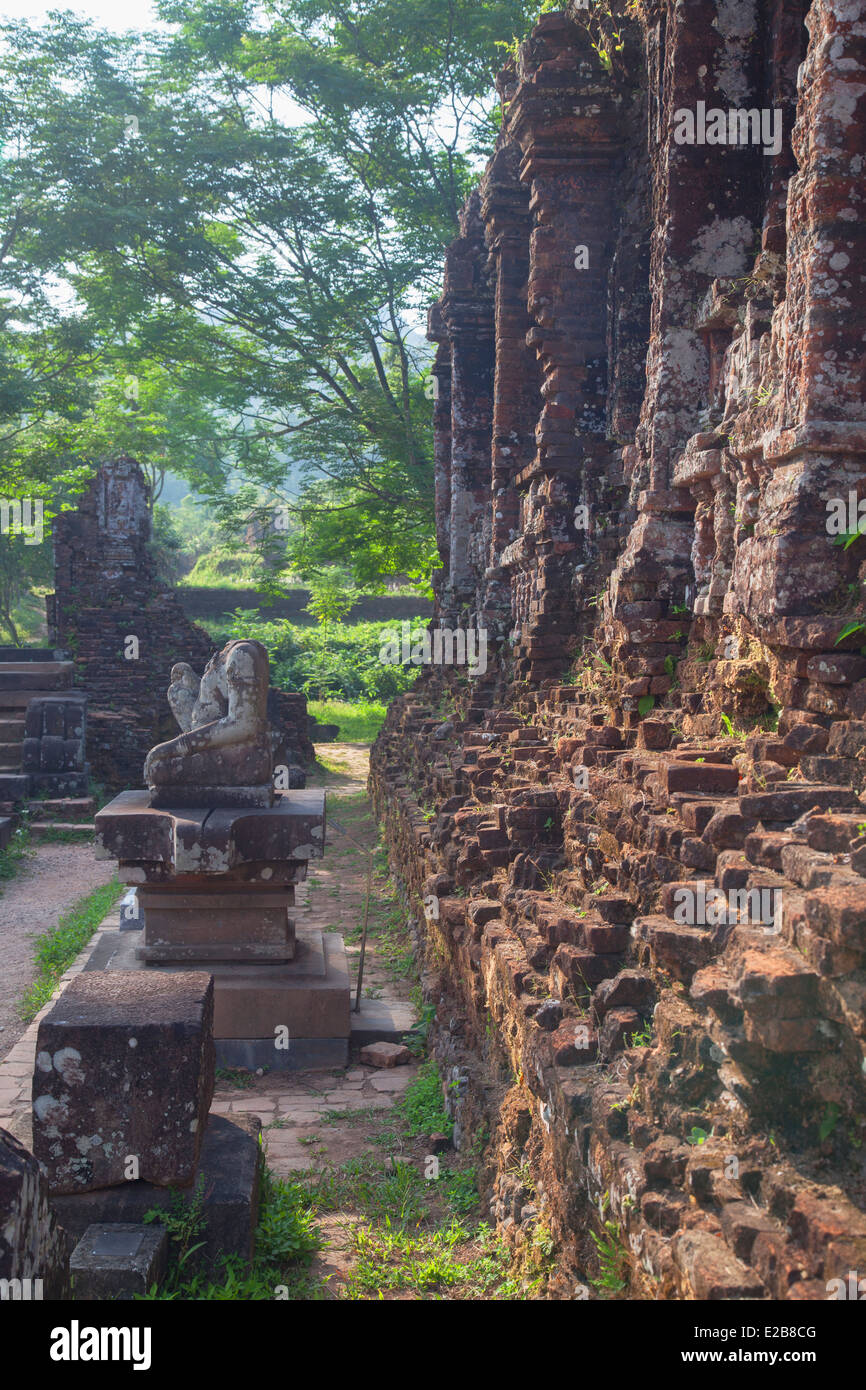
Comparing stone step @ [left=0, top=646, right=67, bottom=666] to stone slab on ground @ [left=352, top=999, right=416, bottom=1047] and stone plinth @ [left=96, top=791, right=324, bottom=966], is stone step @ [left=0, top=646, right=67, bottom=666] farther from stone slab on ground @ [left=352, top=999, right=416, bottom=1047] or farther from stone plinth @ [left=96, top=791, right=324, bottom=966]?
stone slab on ground @ [left=352, top=999, right=416, bottom=1047]

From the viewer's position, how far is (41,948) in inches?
300

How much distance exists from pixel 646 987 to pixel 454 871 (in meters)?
2.95

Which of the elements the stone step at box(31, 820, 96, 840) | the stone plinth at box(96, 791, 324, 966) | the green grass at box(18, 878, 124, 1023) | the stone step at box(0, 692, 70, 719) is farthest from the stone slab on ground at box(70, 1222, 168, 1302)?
the stone step at box(0, 692, 70, 719)

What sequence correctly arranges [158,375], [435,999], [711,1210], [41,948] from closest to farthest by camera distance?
[711,1210] → [435,999] → [41,948] → [158,375]

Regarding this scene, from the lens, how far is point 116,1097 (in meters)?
3.32

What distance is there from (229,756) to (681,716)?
2616 millimetres

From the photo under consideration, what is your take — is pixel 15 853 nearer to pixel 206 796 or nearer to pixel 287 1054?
pixel 206 796

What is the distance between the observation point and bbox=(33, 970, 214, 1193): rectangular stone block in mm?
3309

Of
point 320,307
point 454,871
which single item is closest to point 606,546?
point 454,871

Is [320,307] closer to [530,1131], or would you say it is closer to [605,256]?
[605,256]

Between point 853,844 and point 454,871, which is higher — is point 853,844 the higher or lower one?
→ the higher one

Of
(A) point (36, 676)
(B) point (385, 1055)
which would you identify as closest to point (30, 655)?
(A) point (36, 676)

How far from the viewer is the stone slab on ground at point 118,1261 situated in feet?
9.95

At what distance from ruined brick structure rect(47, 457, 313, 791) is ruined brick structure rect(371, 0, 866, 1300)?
28.7ft
